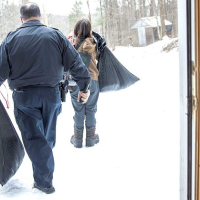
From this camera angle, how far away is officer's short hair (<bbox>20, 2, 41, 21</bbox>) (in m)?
1.63

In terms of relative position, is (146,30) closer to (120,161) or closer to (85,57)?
(85,57)

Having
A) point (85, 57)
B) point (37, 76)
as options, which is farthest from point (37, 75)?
point (85, 57)

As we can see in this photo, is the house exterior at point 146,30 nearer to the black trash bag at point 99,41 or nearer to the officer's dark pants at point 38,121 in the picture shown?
the black trash bag at point 99,41

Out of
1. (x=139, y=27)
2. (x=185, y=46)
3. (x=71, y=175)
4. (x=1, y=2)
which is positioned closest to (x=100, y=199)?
(x=71, y=175)

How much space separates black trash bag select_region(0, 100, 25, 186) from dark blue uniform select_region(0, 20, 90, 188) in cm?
7

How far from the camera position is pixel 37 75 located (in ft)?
5.08

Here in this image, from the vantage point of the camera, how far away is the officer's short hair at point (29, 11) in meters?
1.63

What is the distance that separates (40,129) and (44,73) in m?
0.35

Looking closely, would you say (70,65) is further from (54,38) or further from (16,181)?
(16,181)

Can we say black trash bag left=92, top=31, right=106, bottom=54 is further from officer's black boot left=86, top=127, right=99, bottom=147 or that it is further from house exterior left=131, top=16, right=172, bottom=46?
house exterior left=131, top=16, right=172, bottom=46

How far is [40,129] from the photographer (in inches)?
65.5

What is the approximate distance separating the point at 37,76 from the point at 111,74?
1063 mm

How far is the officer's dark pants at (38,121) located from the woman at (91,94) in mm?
629

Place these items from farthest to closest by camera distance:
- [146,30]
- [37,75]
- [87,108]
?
[146,30], [87,108], [37,75]
